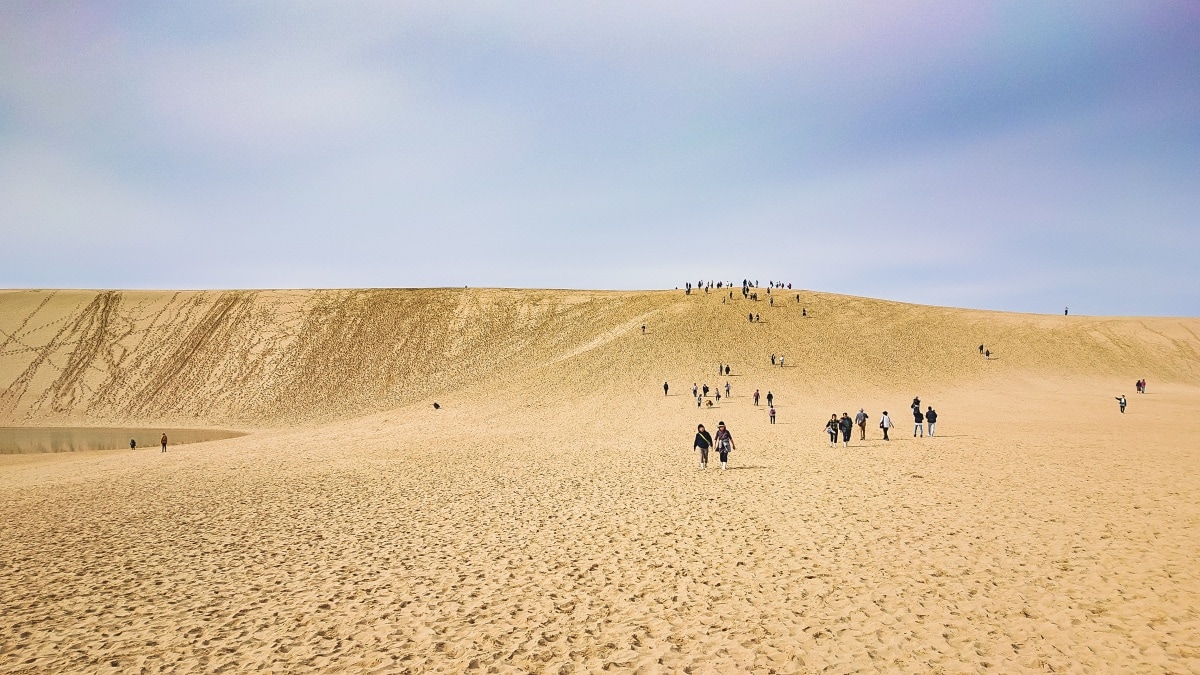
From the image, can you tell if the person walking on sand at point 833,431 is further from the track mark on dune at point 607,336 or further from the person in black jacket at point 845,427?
the track mark on dune at point 607,336

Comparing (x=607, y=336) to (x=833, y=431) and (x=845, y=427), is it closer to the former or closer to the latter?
(x=833, y=431)

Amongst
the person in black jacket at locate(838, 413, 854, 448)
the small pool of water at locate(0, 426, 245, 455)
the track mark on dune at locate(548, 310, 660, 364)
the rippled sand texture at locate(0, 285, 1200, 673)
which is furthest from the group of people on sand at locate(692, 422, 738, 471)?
the small pool of water at locate(0, 426, 245, 455)

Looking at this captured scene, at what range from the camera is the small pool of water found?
138 feet

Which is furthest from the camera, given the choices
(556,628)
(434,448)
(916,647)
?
(434,448)

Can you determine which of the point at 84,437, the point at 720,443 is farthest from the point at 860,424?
the point at 84,437

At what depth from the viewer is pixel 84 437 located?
157 feet

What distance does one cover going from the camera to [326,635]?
30.0 ft

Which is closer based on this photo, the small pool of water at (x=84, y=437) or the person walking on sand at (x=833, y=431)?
the person walking on sand at (x=833, y=431)

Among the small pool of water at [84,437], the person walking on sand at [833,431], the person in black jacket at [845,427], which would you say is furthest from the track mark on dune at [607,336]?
the person in black jacket at [845,427]

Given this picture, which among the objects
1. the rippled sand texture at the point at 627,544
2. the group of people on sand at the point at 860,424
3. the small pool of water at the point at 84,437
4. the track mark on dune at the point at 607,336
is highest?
the track mark on dune at the point at 607,336

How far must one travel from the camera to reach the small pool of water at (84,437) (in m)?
41.9

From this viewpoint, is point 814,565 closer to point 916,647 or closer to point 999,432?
point 916,647

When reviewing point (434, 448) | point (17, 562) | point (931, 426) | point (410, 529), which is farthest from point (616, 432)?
point (17, 562)

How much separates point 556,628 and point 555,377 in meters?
44.9
